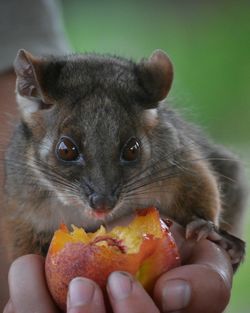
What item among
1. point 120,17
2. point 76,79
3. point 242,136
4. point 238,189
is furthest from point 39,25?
point 120,17

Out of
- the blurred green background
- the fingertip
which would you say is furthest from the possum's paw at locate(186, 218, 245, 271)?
the blurred green background

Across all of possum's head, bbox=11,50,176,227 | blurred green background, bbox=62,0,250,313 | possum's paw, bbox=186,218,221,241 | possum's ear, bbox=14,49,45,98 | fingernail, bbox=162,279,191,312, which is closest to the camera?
fingernail, bbox=162,279,191,312

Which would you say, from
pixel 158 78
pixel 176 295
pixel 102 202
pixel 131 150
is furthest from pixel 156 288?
pixel 158 78

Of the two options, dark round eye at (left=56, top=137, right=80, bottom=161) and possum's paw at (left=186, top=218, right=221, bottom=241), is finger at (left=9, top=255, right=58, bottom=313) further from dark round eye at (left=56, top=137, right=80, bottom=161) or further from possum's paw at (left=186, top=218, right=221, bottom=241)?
possum's paw at (left=186, top=218, right=221, bottom=241)

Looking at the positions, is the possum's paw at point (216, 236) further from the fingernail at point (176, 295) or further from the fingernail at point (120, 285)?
the fingernail at point (120, 285)

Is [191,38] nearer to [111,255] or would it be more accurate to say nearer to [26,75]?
[26,75]

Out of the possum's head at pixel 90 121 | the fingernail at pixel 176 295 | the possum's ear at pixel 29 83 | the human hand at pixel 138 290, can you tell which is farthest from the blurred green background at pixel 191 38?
the fingernail at pixel 176 295
